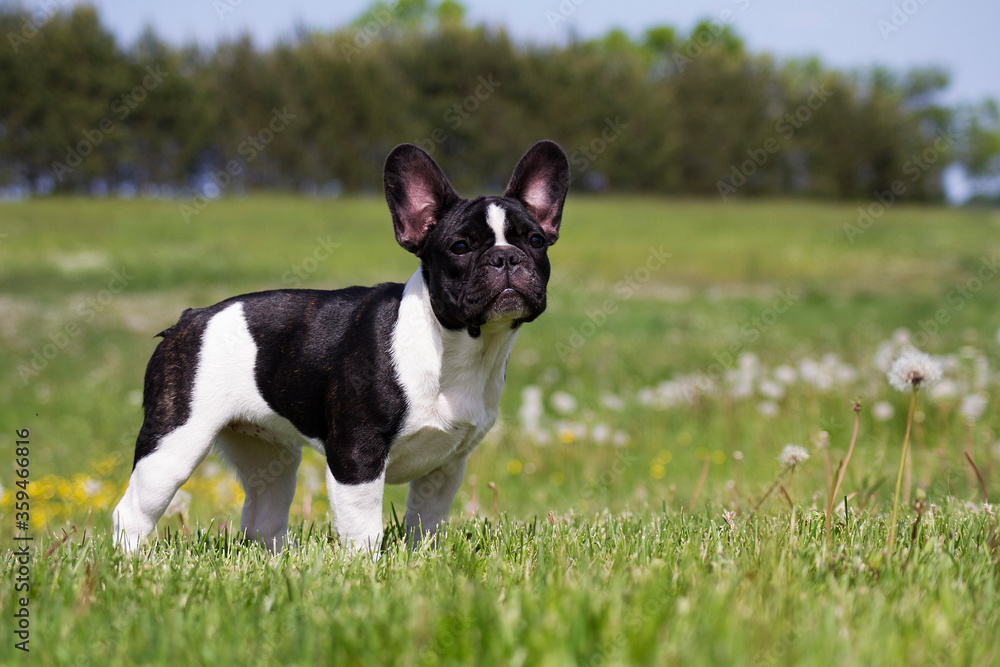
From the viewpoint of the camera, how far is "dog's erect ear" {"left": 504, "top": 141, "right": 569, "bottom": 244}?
3.88 meters

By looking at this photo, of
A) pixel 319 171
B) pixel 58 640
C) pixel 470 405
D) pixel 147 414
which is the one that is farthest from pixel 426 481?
pixel 319 171

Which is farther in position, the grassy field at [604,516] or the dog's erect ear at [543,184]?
the dog's erect ear at [543,184]

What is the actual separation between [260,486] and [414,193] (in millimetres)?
1914

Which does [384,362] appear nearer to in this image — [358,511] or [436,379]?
[436,379]

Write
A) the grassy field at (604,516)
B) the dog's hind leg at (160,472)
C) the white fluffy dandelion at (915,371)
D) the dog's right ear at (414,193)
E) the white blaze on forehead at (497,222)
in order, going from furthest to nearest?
the dog's hind leg at (160,472) < the dog's right ear at (414,193) < the white blaze on forehead at (497,222) < the white fluffy dandelion at (915,371) < the grassy field at (604,516)

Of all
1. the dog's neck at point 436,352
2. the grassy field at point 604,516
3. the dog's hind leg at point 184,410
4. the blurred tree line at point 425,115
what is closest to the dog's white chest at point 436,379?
the dog's neck at point 436,352

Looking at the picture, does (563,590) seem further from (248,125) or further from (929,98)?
(929,98)

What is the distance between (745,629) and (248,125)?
45.4 metres

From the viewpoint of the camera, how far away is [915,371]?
3375 mm

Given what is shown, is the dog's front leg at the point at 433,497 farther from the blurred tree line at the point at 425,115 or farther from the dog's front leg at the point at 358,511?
the blurred tree line at the point at 425,115

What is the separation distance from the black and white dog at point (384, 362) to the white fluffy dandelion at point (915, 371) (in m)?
1.60

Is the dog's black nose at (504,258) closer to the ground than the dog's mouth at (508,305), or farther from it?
farther from it

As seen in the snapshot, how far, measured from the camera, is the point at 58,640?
8.27 ft

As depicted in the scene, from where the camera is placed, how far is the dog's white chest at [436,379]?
3609mm
